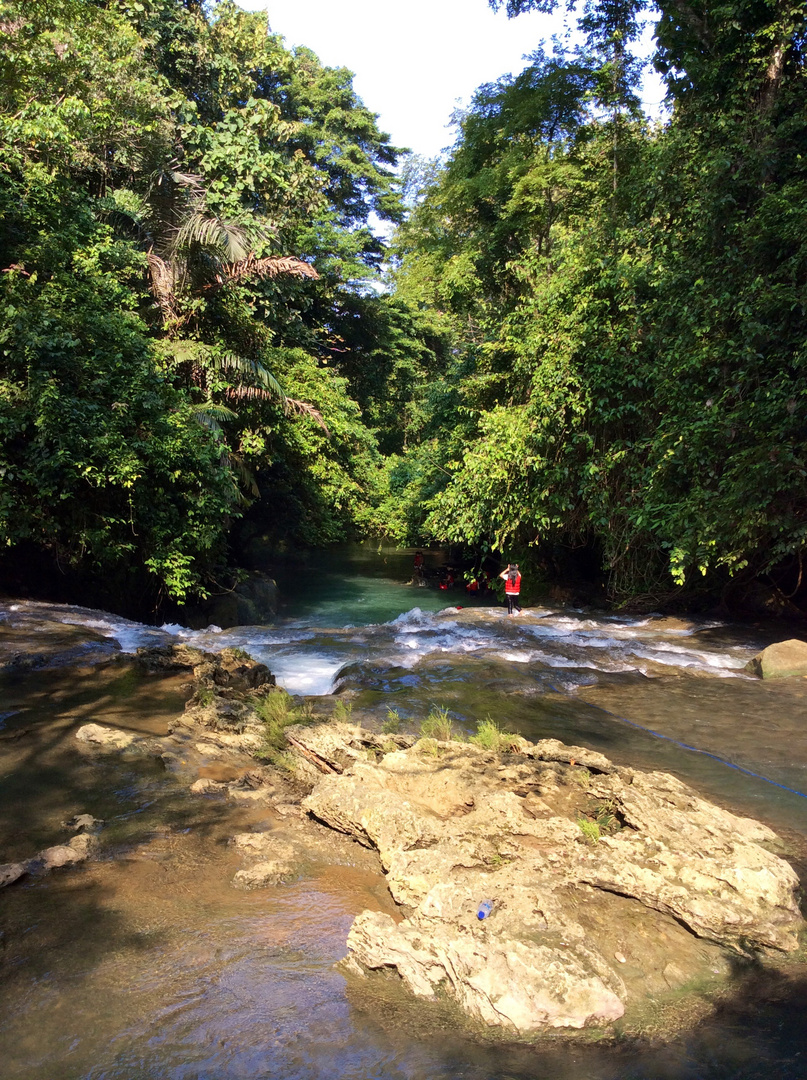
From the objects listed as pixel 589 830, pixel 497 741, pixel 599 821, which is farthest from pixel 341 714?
pixel 589 830

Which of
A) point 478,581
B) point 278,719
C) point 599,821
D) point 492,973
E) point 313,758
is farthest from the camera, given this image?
point 478,581

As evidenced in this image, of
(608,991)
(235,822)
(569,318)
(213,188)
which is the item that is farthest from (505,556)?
(608,991)

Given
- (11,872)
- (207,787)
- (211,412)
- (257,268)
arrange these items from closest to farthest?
(11,872), (207,787), (211,412), (257,268)

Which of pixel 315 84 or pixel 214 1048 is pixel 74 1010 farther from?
pixel 315 84

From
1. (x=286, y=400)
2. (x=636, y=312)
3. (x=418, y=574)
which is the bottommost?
(x=418, y=574)

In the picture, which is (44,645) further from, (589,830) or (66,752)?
(589,830)

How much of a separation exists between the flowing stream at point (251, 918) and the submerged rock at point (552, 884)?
0.18m

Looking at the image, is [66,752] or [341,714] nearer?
[66,752]

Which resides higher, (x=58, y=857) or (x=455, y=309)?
(x=455, y=309)

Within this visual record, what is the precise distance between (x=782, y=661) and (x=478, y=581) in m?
13.4

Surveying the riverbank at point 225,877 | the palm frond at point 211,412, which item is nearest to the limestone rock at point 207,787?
the riverbank at point 225,877

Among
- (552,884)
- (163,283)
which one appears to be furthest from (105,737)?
(163,283)

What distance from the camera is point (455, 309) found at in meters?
20.7

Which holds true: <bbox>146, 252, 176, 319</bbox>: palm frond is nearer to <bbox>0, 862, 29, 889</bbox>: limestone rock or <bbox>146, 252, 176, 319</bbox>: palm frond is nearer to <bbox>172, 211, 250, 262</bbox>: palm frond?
<bbox>172, 211, 250, 262</bbox>: palm frond
